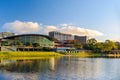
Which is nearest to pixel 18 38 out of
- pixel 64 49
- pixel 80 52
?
pixel 64 49

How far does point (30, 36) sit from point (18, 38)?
511 cm

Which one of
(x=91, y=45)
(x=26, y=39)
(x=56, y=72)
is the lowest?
(x=56, y=72)

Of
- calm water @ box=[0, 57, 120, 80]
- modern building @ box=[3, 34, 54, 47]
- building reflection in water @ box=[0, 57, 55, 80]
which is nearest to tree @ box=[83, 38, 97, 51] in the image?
modern building @ box=[3, 34, 54, 47]

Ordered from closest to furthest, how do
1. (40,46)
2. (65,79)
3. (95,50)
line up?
(65,79)
(40,46)
(95,50)

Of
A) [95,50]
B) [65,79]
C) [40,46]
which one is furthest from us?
[95,50]

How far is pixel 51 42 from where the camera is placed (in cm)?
11562

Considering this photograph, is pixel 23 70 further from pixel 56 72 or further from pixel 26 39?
pixel 26 39

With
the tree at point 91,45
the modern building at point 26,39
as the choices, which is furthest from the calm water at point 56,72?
the tree at point 91,45

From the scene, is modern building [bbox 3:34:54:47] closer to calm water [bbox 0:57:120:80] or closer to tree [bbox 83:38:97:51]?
tree [bbox 83:38:97:51]

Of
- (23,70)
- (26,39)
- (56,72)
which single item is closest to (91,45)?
(26,39)

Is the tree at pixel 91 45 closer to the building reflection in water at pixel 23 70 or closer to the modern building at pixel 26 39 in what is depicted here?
the modern building at pixel 26 39

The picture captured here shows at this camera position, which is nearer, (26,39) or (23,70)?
(23,70)

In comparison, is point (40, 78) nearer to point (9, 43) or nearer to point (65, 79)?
point (65, 79)

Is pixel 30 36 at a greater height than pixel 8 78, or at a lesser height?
greater
